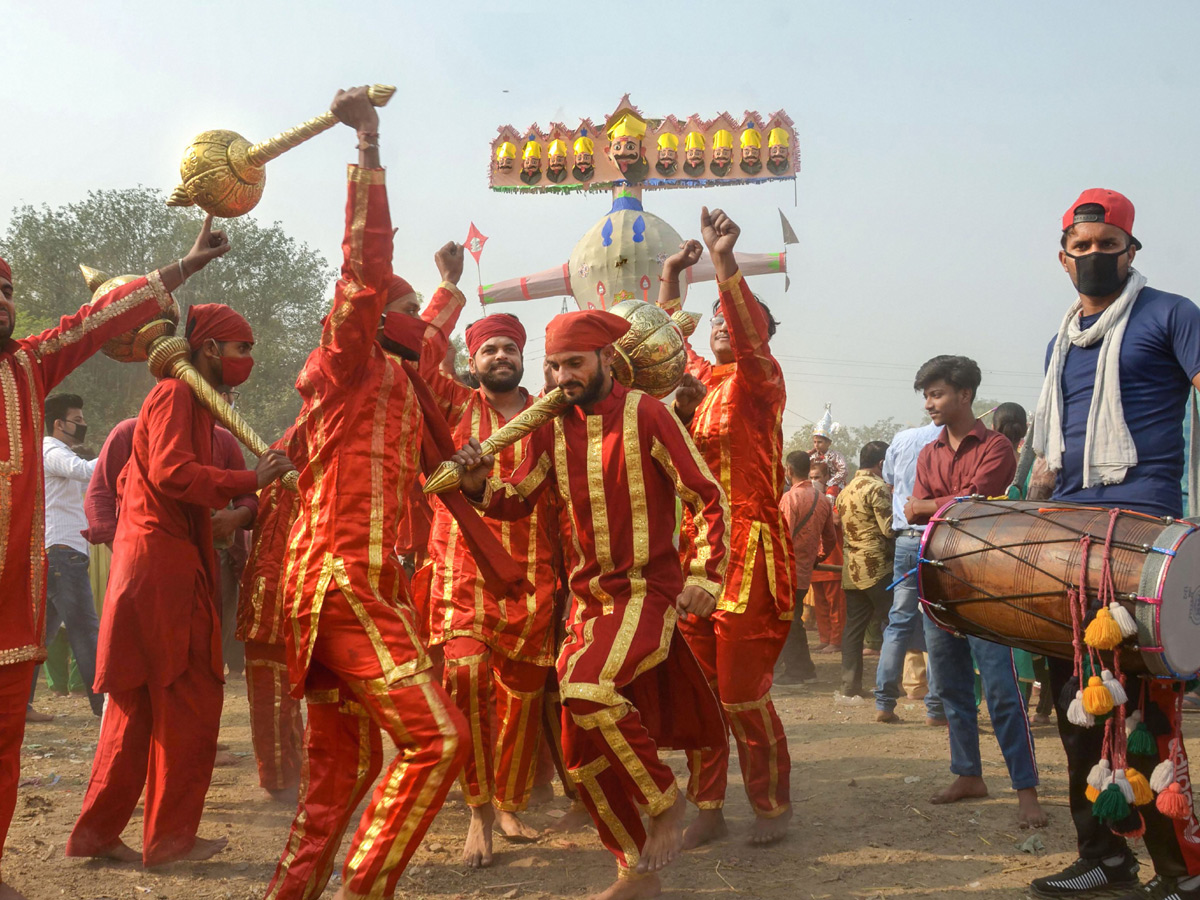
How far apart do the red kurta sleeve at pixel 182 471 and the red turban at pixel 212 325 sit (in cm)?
49

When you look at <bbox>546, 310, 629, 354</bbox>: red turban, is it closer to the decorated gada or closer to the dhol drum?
the decorated gada

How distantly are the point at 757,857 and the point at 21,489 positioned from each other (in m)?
3.39

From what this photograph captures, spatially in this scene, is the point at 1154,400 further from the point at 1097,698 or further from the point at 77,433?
the point at 77,433

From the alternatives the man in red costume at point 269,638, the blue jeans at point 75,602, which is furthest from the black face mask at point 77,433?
the man in red costume at point 269,638

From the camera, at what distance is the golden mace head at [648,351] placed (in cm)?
477

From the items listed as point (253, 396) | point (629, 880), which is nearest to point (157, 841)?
point (629, 880)

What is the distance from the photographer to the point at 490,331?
509cm

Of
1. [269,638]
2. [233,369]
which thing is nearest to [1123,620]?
[233,369]

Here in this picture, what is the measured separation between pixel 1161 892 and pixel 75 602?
7463mm

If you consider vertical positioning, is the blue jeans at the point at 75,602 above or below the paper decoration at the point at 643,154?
below

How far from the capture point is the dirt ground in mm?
4238

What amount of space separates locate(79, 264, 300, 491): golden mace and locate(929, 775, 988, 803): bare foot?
12.8ft

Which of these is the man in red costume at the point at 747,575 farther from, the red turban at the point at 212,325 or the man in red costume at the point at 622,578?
the red turban at the point at 212,325

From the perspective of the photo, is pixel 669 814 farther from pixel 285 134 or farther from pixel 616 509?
pixel 285 134
